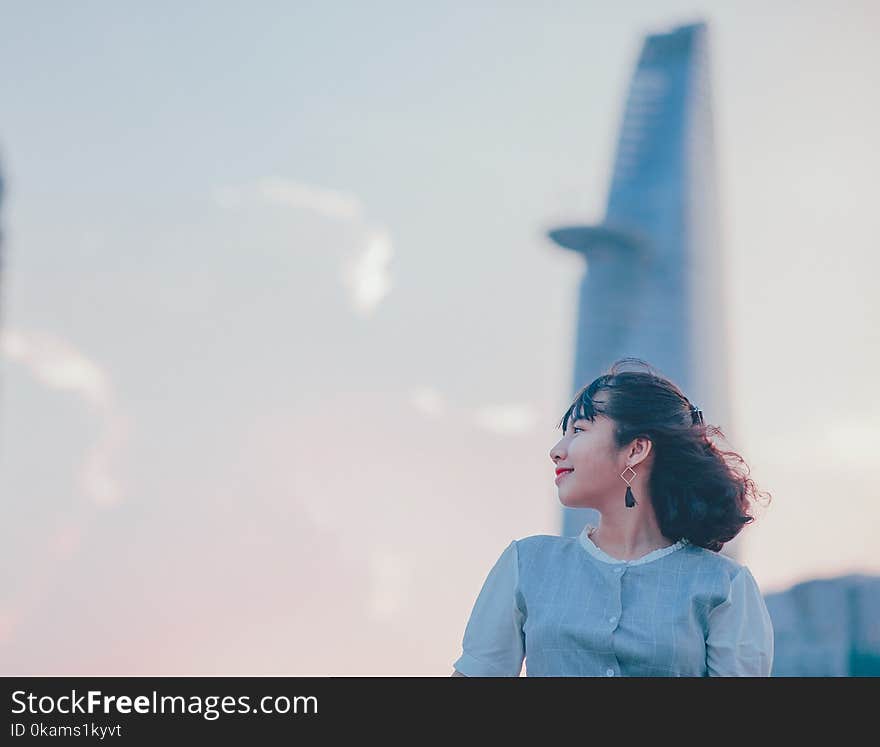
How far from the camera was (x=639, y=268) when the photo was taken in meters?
34.5

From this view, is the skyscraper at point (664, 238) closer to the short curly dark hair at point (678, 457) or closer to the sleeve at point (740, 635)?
the short curly dark hair at point (678, 457)

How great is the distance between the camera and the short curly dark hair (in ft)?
11.4

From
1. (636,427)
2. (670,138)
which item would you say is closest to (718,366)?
(670,138)

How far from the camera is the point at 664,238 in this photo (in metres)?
34.9

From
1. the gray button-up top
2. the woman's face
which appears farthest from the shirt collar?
the woman's face

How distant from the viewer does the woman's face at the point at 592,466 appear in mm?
3533

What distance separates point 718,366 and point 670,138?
6480mm

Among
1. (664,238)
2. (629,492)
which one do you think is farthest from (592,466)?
(664,238)

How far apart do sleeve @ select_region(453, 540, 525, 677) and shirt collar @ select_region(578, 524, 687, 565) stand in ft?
0.68

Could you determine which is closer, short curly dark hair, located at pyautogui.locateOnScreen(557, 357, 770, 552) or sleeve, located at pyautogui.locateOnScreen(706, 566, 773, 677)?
sleeve, located at pyautogui.locateOnScreen(706, 566, 773, 677)

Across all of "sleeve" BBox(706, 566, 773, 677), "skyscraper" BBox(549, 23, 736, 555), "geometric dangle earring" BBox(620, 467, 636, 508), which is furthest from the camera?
"skyscraper" BBox(549, 23, 736, 555)

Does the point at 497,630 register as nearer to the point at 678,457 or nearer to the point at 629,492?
the point at 629,492

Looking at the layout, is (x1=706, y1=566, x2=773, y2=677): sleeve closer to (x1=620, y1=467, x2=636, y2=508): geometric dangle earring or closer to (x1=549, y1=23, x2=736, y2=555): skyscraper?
(x1=620, y1=467, x2=636, y2=508): geometric dangle earring
